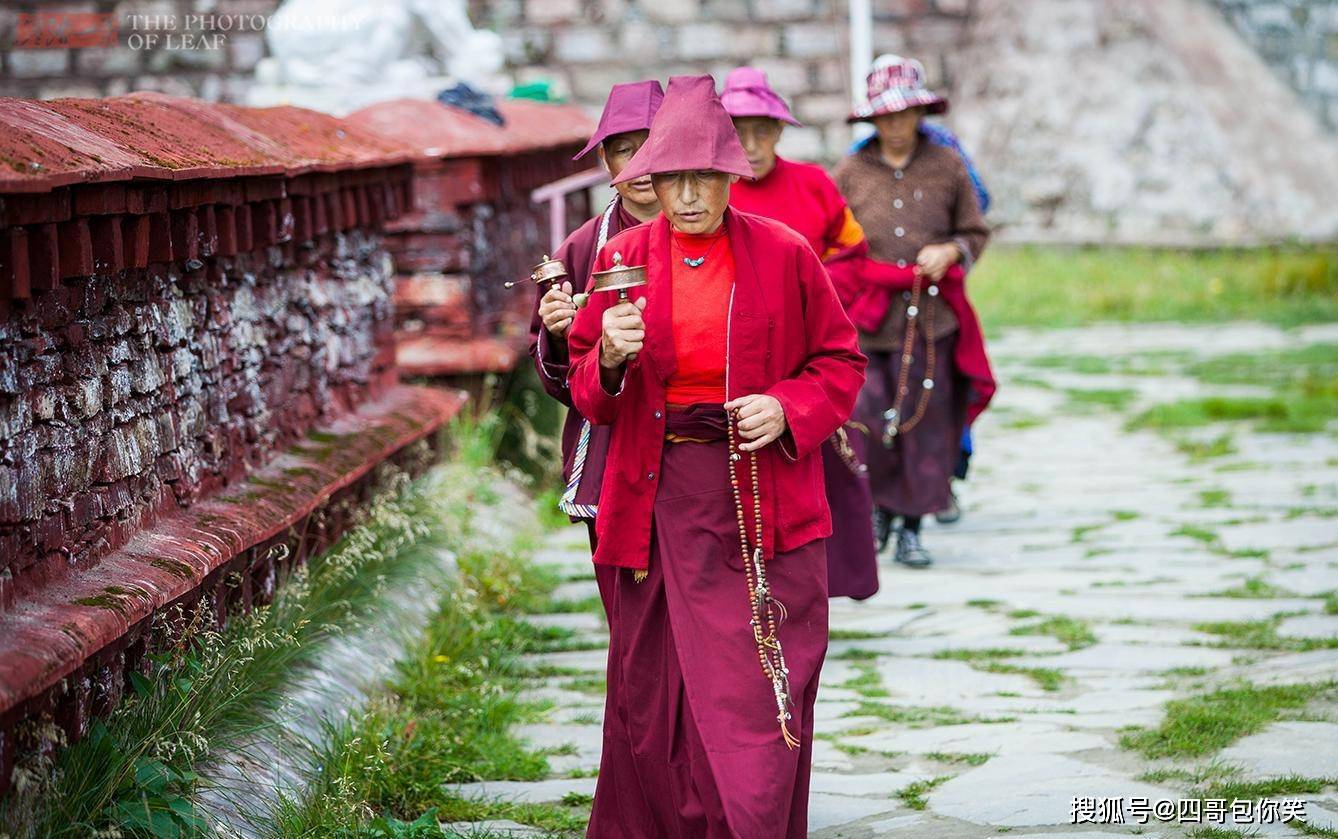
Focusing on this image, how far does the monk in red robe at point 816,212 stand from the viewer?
5.11 meters

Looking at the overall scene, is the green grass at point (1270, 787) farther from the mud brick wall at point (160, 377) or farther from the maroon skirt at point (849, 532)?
the mud brick wall at point (160, 377)

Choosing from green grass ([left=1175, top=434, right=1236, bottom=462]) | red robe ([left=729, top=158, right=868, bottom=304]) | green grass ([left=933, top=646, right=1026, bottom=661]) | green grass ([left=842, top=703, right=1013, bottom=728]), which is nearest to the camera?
green grass ([left=842, top=703, right=1013, bottom=728])

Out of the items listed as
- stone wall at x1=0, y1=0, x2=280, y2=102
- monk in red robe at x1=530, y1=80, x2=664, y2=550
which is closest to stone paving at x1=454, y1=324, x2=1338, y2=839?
monk in red robe at x1=530, y1=80, x2=664, y2=550

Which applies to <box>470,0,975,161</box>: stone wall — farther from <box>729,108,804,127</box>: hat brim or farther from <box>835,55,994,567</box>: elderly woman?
<box>729,108,804,127</box>: hat brim

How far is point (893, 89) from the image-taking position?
6.40 m

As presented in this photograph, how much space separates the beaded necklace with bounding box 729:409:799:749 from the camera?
3.51 meters

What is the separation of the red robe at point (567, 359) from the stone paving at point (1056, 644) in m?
0.87

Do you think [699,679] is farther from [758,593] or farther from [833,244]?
[833,244]

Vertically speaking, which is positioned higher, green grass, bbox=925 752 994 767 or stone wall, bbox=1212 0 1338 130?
stone wall, bbox=1212 0 1338 130

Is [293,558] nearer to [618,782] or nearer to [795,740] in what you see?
[618,782]

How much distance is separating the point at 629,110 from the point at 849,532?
65.9 inches

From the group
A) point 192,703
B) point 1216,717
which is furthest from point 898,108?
point 192,703

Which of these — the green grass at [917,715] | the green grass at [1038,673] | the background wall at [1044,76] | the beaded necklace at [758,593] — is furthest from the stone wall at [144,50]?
the beaded necklace at [758,593]

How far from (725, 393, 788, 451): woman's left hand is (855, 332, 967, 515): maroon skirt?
3.25 m
